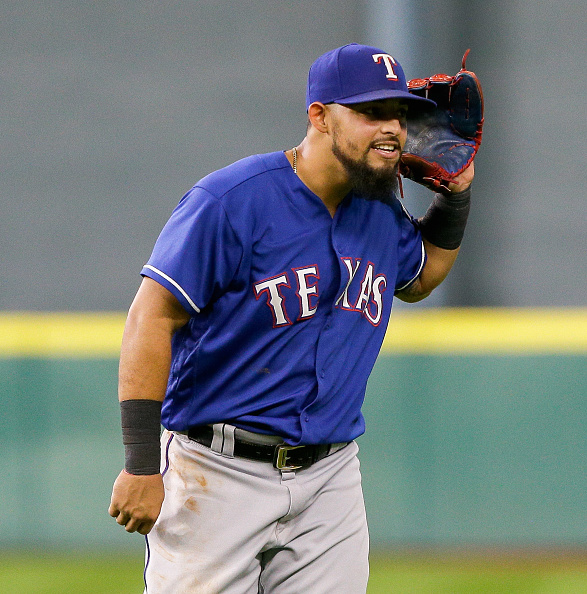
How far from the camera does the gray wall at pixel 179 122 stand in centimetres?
717

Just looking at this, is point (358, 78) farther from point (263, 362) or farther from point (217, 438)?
point (217, 438)

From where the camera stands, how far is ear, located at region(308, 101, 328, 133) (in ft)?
8.91

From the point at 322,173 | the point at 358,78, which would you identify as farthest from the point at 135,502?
the point at 358,78

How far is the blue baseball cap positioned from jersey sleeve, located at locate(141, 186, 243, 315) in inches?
18.1

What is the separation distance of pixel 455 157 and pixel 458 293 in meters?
3.12

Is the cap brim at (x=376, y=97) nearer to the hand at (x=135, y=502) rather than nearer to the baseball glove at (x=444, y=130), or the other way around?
the baseball glove at (x=444, y=130)

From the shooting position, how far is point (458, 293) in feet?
19.9

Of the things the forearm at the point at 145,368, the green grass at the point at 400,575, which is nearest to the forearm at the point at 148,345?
the forearm at the point at 145,368

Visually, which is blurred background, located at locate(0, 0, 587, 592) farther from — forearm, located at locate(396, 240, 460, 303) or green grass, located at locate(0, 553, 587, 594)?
forearm, located at locate(396, 240, 460, 303)

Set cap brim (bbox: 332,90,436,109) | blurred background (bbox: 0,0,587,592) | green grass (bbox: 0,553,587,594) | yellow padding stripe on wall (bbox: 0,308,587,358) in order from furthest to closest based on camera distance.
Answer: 1. blurred background (bbox: 0,0,587,592)
2. yellow padding stripe on wall (bbox: 0,308,587,358)
3. green grass (bbox: 0,553,587,594)
4. cap brim (bbox: 332,90,436,109)

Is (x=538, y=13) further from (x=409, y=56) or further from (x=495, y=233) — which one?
(x=409, y=56)

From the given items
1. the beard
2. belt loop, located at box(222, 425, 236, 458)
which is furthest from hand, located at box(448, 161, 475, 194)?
belt loop, located at box(222, 425, 236, 458)

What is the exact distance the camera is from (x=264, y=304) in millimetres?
2605

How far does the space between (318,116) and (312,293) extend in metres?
0.51
